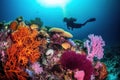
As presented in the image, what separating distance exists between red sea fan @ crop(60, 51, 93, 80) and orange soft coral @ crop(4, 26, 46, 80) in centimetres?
68

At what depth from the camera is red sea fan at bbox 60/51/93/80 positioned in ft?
14.8

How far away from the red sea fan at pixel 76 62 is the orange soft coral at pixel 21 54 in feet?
2.23

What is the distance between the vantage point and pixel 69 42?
5586mm

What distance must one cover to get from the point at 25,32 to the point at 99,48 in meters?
1.95

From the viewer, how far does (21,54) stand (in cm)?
458

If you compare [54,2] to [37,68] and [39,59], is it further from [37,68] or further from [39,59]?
[37,68]

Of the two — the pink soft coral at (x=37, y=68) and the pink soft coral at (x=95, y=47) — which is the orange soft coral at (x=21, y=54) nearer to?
the pink soft coral at (x=37, y=68)

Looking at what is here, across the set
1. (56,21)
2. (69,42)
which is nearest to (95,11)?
(56,21)

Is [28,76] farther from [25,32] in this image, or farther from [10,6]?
[10,6]

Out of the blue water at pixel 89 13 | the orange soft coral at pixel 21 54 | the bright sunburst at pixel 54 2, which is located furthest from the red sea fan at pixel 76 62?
the bright sunburst at pixel 54 2

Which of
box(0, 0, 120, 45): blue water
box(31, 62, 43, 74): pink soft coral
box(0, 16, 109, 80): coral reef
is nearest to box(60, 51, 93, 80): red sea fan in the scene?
box(0, 16, 109, 80): coral reef

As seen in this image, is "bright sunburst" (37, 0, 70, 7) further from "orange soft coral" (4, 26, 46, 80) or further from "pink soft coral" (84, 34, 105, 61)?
"orange soft coral" (4, 26, 46, 80)

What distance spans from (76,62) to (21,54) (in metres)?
1.25

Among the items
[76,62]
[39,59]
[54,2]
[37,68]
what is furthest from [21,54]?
[54,2]
